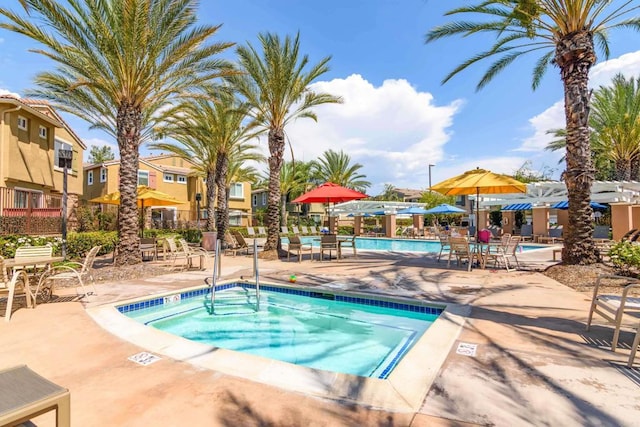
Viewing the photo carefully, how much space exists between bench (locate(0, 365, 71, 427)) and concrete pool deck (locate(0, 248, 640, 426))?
0.81 meters

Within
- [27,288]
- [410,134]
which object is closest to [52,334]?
[27,288]

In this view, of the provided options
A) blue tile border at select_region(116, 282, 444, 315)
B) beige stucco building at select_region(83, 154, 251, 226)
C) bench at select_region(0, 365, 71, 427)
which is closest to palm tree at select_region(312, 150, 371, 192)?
beige stucco building at select_region(83, 154, 251, 226)

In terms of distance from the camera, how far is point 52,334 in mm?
4746

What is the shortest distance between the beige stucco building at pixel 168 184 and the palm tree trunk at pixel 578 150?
78.2 feet

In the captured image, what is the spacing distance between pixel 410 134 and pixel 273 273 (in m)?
22.1

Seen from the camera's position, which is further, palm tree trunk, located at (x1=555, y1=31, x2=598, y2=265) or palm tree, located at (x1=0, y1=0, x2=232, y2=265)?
palm tree, located at (x1=0, y1=0, x2=232, y2=265)

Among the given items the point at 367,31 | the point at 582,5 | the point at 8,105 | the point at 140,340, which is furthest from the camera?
the point at 367,31

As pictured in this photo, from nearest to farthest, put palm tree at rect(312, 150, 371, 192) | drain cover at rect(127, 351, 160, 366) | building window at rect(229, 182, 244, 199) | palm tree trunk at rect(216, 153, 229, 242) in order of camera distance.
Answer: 1. drain cover at rect(127, 351, 160, 366)
2. palm tree trunk at rect(216, 153, 229, 242)
3. building window at rect(229, 182, 244, 199)
4. palm tree at rect(312, 150, 371, 192)

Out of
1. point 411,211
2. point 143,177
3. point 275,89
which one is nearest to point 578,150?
point 275,89

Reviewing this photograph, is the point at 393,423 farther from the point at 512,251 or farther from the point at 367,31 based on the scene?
the point at 367,31

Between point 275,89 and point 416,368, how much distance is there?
43.5 ft

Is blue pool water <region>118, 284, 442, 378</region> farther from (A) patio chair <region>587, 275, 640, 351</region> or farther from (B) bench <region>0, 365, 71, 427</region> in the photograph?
(B) bench <region>0, 365, 71, 427</region>

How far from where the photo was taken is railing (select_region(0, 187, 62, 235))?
13.5 m

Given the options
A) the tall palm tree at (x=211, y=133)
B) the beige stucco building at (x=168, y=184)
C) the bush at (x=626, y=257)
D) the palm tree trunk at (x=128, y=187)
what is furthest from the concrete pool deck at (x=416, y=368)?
the beige stucco building at (x=168, y=184)
